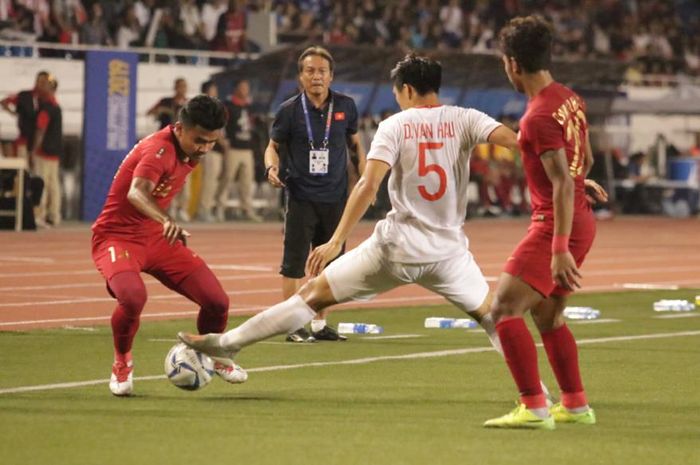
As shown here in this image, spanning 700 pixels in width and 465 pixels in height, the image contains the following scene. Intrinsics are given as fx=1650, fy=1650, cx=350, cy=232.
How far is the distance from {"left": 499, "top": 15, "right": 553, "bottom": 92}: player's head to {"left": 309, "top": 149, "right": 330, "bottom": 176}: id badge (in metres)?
5.19

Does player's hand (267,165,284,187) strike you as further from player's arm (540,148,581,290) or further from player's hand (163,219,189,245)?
player's arm (540,148,581,290)

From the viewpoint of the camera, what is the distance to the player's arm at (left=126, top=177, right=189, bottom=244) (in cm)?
922

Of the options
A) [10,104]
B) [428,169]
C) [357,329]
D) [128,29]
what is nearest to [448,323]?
[357,329]

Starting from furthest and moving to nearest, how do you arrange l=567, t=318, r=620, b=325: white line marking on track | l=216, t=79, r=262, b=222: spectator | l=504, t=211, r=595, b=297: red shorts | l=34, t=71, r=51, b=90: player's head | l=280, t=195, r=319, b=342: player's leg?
l=216, t=79, r=262, b=222: spectator < l=34, t=71, r=51, b=90: player's head < l=567, t=318, r=620, b=325: white line marking on track < l=280, t=195, r=319, b=342: player's leg < l=504, t=211, r=595, b=297: red shorts

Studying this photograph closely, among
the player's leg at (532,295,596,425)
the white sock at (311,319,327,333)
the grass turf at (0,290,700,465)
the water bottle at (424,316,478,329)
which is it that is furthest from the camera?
the water bottle at (424,316,478,329)

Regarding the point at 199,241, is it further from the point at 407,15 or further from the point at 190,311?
the point at 407,15

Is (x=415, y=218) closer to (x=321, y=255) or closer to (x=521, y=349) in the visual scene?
(x=321, y=255)

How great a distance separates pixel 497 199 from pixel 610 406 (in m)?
25.2

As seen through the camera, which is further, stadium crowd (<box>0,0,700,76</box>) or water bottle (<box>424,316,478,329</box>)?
stadium crowd (<box>0,0,700,76</box>)

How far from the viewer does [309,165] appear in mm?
13359

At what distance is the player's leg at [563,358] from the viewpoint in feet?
28.5

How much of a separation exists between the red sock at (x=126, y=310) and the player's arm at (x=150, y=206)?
43 cm

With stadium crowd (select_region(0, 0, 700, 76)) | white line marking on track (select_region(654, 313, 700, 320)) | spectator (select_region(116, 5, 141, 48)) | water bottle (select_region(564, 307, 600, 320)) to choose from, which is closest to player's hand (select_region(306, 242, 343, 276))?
water bottle (select_region(564, 307, 600, 320))

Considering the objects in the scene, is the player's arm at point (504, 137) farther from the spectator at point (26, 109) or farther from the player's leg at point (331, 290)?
the spectator at point (26, 109)
